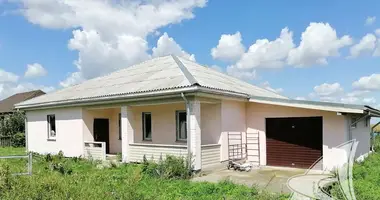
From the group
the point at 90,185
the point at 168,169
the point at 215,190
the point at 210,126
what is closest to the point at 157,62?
the point at 210,126

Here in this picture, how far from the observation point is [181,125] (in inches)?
602

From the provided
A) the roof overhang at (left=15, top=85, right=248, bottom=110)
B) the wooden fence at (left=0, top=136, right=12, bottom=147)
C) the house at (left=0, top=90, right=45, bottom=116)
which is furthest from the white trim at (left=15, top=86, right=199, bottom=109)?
the house at (left=0, top=90, right=45, bottom=116)

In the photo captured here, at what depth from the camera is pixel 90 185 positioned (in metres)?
6.82

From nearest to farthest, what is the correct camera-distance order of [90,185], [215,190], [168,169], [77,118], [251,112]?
[90,185]
[215,190]
[168,169]
[251,112]
[77,118]

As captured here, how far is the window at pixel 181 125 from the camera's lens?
15.2m

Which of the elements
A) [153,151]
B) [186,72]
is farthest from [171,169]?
[186,72]

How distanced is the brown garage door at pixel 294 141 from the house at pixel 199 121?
0.12 feet

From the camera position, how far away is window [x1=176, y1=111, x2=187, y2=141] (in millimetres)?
15188

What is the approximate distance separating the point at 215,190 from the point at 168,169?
2853 mm

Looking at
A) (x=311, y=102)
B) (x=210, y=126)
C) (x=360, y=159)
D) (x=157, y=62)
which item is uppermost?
(x=157, y=62)

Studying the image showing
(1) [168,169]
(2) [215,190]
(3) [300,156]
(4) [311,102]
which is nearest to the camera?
(2) [215,190]

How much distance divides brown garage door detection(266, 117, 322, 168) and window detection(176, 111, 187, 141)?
3559 mm

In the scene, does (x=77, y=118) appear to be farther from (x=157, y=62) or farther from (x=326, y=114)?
(x=326, y=114)

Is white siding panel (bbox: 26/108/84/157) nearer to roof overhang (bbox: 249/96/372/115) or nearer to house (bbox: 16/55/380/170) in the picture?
house (bbox: 16/55/380/170)
